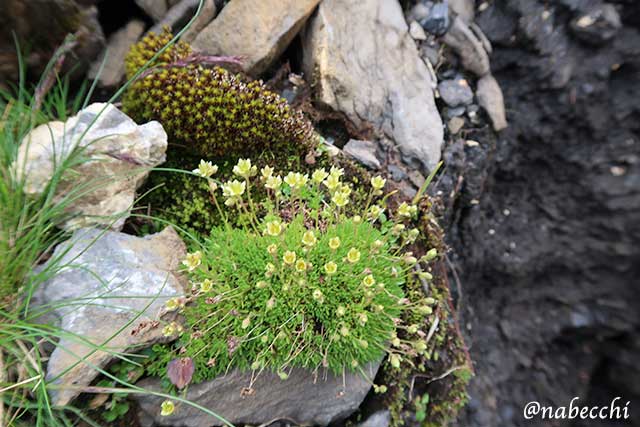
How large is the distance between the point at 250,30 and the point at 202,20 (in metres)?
0.47

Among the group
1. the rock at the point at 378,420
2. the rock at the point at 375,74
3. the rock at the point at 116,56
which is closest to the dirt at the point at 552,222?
the rock at the point at 375,74

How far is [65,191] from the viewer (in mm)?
2672

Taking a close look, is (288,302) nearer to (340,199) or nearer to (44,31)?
(340,199)

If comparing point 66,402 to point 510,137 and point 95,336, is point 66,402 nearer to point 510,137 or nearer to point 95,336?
point 95,336

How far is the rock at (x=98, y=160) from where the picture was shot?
259 centimetres

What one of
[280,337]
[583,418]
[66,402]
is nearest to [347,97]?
[280,337]

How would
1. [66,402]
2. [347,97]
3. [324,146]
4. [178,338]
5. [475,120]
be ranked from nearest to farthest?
[66,402]
[178,338]
[324,146]
[347,97]
[475,120]

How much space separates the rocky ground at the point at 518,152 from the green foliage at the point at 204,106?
617mm

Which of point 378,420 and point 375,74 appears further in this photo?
point 375,74

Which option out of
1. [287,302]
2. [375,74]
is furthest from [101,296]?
[375,74]

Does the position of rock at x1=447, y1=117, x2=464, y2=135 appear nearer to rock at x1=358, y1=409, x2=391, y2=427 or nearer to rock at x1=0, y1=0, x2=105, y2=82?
rock at x1=358, y1=409, x2=391, y2=427

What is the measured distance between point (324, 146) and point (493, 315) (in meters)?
2.98

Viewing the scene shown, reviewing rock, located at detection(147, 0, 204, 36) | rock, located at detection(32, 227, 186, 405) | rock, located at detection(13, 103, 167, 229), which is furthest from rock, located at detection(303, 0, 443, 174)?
rock, located at detection(32, 227, 186, 405)

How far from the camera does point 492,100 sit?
13.9 feet
